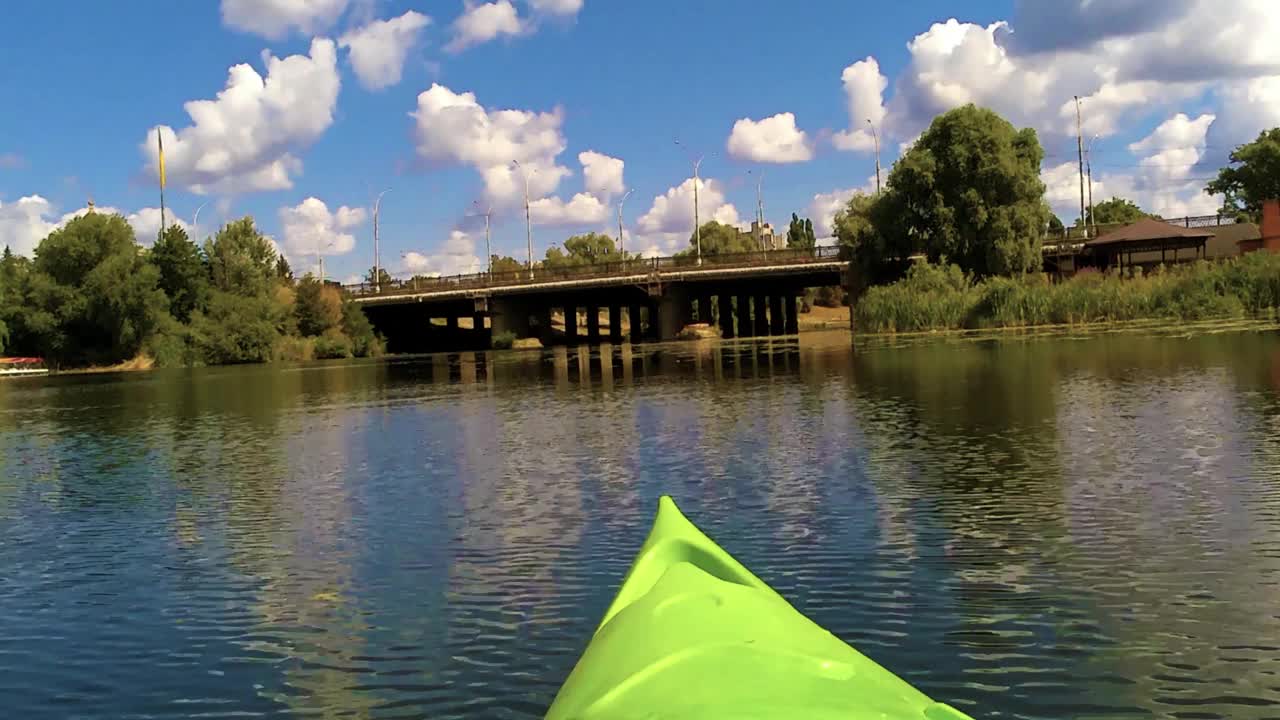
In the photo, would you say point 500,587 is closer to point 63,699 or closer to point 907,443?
point 63,699

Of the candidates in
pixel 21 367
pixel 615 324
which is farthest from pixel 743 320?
pixel 21 367

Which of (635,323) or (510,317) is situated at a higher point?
(510,317)

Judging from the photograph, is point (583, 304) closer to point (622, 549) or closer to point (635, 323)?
point (635, 323)

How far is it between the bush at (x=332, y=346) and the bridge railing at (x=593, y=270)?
28.8ft

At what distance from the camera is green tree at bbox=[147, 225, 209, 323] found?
9219 cm

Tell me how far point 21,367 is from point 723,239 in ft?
316

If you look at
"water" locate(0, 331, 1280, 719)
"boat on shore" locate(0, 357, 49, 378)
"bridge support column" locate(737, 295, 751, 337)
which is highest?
"bridge support column" locate(737, 295, 751, 337)

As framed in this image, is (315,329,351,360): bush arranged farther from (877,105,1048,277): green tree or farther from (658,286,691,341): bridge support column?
(877,105,1048,277): green tree

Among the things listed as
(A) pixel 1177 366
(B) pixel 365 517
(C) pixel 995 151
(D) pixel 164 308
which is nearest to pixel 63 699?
(B) pixel 365 517

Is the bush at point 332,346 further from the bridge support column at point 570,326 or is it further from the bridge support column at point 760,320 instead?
the bridge support column at point 760,320

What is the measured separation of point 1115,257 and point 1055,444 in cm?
6440

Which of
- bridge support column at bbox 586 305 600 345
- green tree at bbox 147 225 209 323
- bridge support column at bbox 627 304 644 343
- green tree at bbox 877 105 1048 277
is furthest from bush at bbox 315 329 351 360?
green tree at bbox 877 105 1048 277

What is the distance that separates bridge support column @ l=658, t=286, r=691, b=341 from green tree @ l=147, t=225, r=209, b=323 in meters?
40.4

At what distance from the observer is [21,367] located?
84875mm
